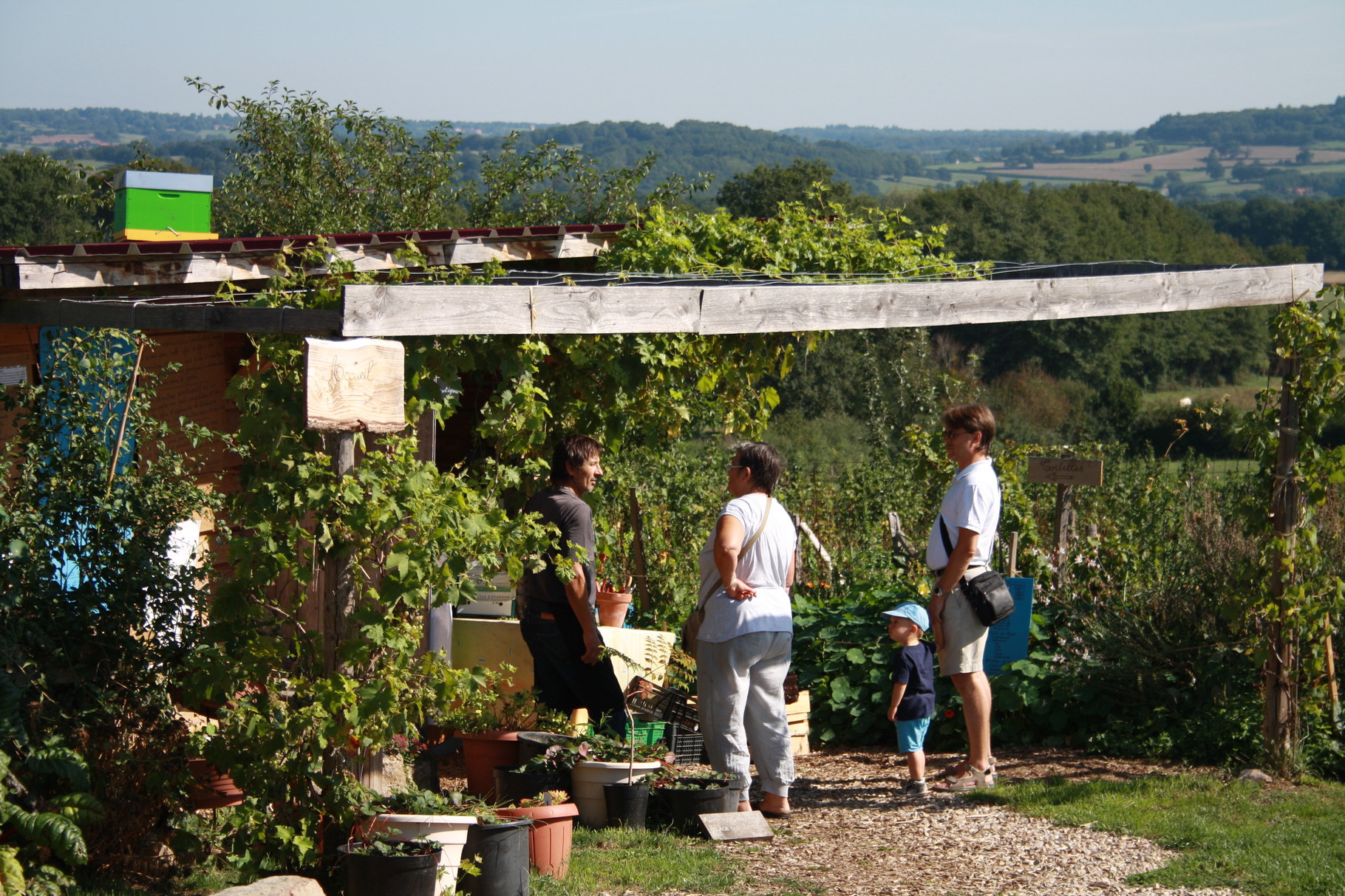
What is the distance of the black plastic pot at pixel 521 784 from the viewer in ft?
15.1

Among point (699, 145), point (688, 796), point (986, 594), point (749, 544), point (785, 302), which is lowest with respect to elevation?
point (688, 796)

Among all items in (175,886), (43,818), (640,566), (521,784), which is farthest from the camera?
(640,566)

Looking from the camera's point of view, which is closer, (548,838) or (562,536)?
(548,838)

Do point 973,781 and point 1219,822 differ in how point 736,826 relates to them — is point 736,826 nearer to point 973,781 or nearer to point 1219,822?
point 973,781

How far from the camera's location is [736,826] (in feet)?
15.5

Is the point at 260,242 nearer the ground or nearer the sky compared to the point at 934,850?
nearer the sky

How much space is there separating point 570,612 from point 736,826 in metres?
1.13

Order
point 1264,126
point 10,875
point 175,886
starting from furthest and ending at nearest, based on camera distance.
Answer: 1. point 1264,126
2. point 175,886
3. point 10,875

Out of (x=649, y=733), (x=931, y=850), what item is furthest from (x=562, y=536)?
(x=931, y=850)

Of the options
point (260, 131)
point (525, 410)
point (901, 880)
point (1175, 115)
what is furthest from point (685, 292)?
point (1175, 115)

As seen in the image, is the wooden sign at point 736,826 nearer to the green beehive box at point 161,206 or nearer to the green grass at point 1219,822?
the green grass at point 1219,822

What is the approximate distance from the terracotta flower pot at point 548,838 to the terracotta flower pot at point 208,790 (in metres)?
1.03

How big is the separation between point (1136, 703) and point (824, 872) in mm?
2646

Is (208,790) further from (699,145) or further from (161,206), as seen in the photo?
(699,145)
